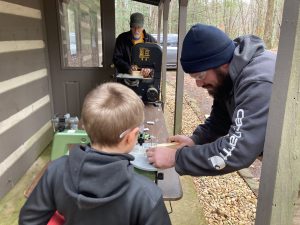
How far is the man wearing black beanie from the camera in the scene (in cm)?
110

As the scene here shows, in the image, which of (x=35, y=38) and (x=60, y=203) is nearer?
(x=60, y=203)

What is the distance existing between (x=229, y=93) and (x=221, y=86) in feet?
0.17

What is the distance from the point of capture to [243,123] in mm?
1113

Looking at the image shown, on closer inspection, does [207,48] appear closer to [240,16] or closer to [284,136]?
[284,136]

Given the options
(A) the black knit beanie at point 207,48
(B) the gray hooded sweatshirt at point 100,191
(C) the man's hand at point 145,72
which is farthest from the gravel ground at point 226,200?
(B) the gray hooded sweatshirt at point 100,191

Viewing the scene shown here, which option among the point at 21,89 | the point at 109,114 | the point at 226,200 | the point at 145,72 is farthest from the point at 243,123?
the point at 21,89

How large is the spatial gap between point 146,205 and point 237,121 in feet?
1.54

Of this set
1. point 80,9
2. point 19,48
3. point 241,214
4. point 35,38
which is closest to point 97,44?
point 80,9

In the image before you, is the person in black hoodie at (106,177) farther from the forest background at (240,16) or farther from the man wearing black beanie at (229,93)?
the forest background at (240,16)

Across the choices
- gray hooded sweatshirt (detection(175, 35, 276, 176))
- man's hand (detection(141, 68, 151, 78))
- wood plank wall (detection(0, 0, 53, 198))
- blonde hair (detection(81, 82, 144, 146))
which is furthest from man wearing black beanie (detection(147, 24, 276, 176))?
Answer: wood plank wall (detection(0, 0, 53, 198))

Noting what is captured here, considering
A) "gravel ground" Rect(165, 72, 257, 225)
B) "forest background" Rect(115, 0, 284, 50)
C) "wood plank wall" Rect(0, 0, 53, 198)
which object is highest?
"forest background" Rect(115, 0, 284, 50)

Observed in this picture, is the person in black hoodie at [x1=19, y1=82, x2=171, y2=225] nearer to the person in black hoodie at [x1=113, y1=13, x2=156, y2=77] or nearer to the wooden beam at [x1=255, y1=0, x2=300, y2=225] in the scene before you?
the wooden beam at [x1=255, y1=0, x2=300, y2=225]

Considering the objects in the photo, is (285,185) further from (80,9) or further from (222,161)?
(80,9)

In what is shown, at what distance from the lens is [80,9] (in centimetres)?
458
